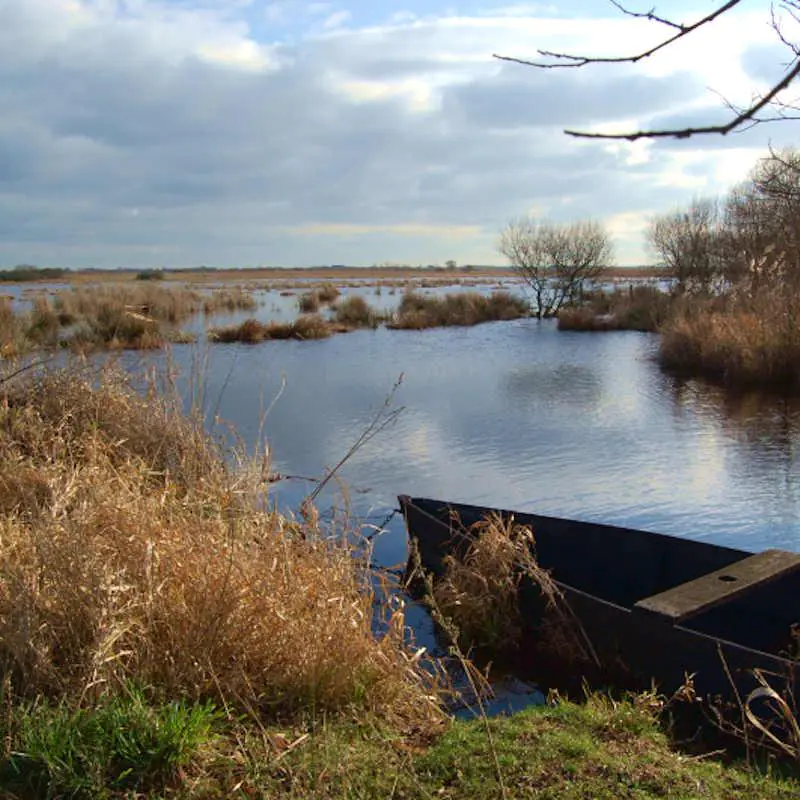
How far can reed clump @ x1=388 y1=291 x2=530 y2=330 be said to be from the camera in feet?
113

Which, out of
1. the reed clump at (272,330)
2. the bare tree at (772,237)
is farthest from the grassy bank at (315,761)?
the reed clump at (272,330)

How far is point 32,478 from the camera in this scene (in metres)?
6.16

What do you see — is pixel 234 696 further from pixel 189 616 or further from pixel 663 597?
pixel 663 597

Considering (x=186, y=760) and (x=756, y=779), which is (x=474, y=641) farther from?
(x=186, y=760)

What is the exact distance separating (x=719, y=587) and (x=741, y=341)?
47.7 feet

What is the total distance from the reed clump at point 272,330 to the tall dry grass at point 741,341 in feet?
40.7

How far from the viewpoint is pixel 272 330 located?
29.6m

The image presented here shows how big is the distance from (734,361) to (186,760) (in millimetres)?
17633

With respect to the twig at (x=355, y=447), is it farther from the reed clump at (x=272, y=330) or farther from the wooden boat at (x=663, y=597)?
the reed clump at (x=272, y=330)

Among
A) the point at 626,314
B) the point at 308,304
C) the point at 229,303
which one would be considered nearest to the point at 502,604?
the point at 626,314

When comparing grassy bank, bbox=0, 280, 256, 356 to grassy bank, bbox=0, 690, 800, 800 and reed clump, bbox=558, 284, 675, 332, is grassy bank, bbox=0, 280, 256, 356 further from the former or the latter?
grassy bank, bbox=0, 690, 800, 800

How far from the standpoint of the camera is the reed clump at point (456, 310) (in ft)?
113

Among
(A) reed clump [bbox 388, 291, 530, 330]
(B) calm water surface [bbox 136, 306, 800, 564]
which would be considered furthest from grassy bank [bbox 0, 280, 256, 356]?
(A) reed clump [bbox 388, 291, 530, 330]

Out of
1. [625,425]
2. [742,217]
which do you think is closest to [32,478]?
[625,425]
